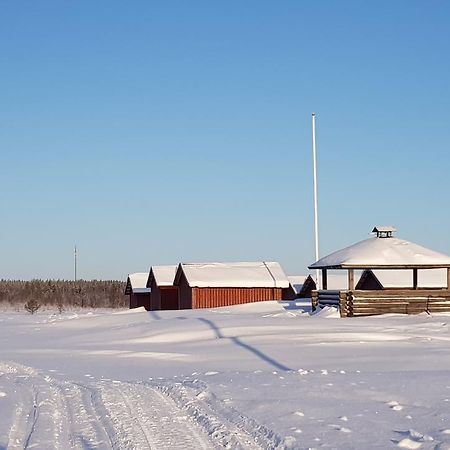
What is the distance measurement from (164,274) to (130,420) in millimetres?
46189

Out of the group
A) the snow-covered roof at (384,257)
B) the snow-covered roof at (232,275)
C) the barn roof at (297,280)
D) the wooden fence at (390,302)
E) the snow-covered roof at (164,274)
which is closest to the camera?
the wooden fence at (390,302)

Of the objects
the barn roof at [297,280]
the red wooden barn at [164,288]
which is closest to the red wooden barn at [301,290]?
the barn roof at [297,280]

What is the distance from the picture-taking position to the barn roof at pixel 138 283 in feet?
202

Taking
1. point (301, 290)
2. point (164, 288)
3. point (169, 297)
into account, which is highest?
point (164, 288)

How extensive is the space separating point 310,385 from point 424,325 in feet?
45.9

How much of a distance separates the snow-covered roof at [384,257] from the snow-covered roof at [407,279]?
563 inches

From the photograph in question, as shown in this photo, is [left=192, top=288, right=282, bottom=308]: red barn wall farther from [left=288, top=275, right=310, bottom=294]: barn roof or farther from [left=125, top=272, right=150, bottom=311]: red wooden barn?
[left=125, top=272, right=150, bottom=311]: red wooden barn

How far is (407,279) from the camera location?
48406 mm

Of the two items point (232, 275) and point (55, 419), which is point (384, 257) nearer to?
point (232, 275)

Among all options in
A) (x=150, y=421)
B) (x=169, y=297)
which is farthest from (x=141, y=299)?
(x=150, y=421)

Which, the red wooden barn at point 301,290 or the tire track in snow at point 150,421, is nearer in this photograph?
the tire track in snow at point 150,421

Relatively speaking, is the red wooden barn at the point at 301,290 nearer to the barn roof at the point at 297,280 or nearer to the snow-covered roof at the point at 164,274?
the barn roof at the point at 297,280

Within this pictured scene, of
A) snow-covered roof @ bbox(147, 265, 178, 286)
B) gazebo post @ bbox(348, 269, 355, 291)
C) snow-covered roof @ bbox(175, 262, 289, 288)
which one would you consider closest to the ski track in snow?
gazebo post @ bbox(348, 269, 355, 291)

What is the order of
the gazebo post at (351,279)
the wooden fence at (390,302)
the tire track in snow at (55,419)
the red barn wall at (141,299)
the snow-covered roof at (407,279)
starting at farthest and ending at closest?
1. the red barn wall at (141,299)
2. the snow-covered roof at (407,279)
3. the gazebo post at (351,279)
4. the wooden fence at (390,302)
5. the tire track in snow at (55,419)
